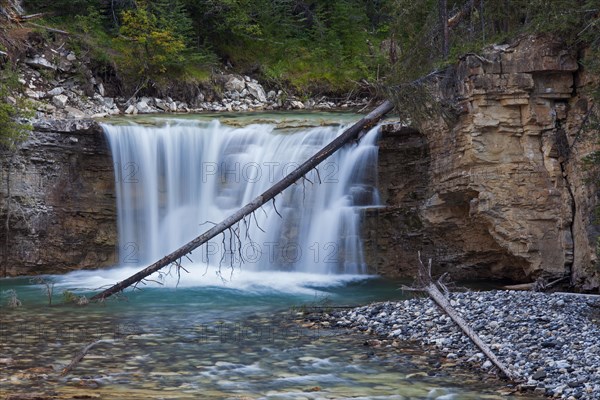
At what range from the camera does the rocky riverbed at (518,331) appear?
7.36 metres

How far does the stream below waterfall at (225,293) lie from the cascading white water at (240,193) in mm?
23

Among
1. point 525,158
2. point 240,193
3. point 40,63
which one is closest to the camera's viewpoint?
point 525,158

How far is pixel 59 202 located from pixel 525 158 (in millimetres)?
8997

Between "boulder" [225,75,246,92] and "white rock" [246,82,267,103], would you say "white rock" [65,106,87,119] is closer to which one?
"boulder" [225,75,246,92]

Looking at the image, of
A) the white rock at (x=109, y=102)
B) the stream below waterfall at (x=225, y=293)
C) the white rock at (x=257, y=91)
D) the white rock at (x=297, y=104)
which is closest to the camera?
the stream below waterfall at (x=225, y=293)

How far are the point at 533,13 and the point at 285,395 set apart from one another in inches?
334

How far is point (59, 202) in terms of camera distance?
50.5 feet

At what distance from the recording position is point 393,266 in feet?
50.5

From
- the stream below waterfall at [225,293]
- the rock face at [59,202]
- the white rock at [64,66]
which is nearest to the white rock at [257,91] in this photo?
the stream below waterfall at [225,293]

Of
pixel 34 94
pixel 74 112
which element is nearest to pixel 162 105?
pixel 74 112

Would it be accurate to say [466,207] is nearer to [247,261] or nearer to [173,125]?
[247,261]

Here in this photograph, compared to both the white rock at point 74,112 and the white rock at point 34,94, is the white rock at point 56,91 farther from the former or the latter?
the white rock at point 74,112

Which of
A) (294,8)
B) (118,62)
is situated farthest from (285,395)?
(294,8)

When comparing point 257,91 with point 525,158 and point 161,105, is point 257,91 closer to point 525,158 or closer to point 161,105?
point 161,105
